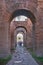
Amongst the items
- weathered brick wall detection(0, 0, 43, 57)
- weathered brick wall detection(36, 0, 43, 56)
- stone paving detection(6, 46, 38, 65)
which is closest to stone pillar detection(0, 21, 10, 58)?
weathered brick wall detection(0, 0, 43, 57)

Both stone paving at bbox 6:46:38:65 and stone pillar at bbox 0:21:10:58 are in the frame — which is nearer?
stone paving at bbox 6:46:38:65

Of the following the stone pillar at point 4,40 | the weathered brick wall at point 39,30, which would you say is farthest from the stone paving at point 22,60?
the weathered brick wall at point 39,30

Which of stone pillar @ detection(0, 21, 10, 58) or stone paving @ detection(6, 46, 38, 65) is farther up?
stone pillar @ detection(0, 21, 10, 58)

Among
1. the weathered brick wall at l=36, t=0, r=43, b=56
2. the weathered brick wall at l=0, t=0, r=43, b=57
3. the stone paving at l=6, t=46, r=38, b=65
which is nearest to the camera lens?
the stone paving at l=6, t=46, r=38, b=65

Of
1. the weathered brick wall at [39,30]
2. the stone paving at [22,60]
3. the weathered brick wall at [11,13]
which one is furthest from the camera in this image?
the weathered brick wall at [11,13]

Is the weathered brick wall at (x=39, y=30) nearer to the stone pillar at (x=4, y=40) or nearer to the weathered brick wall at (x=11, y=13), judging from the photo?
the weathered brick wall at (x=11, y=13)

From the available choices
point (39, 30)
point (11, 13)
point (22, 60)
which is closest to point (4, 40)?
point (11, 13)

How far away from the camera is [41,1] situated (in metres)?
14.3

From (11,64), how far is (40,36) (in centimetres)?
250

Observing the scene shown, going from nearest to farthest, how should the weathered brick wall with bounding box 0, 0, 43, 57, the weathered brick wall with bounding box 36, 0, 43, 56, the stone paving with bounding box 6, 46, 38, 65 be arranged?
the stone paving with bounding box 6, 46, 38, 65 < the weathered brick wall with bounding box 36, 0, 43, 56 < the weathered brick wall with bounding box 0, 0, 43, 57

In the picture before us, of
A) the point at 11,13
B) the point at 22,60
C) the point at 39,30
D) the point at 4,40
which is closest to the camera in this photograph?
the point at 39,30

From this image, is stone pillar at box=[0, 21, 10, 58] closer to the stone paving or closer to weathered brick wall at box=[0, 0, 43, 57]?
weathered brick wall at box=[0, 0, 43, 57]

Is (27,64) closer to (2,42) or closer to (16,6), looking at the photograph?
(2,42)

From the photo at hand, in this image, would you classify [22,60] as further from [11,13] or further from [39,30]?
[11,13]
